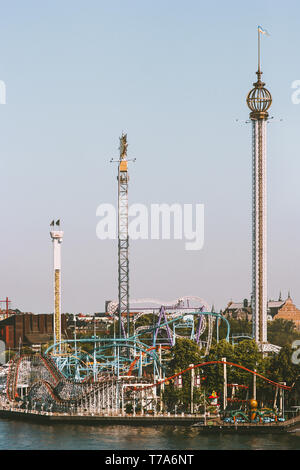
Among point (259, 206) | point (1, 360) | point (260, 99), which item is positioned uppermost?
point (260, 99)

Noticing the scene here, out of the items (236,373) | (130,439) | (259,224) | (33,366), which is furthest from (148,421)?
(259,224)

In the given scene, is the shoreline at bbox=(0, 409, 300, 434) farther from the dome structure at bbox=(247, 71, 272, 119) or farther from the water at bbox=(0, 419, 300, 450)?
the dome structure at bbox=(247, 71, 272, 119)

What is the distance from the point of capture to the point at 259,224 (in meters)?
157

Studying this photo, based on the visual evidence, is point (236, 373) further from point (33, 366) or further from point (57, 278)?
point (57, 278)

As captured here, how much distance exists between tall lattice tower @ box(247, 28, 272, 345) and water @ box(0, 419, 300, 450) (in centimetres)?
4367

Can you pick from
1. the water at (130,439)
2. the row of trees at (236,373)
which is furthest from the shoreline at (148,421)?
the row of trees at (236,373)

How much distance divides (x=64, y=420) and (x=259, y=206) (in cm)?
5025

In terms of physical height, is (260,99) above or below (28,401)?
above

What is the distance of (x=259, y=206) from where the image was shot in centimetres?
15700

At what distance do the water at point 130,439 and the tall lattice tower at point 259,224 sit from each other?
143ft

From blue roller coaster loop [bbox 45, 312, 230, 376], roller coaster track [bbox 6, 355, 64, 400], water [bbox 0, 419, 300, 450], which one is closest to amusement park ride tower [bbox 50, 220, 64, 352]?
blue roller coaster loop [bbox 45, 312, 230, 376]
